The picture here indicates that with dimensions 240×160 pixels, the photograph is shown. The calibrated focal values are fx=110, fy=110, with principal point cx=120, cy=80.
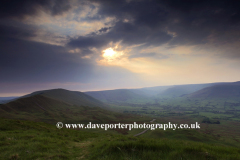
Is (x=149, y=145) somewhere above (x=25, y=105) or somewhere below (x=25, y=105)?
above

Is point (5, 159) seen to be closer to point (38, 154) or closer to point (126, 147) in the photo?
point (38, 154)

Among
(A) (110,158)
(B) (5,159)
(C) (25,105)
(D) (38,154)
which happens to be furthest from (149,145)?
(C) (25,105)

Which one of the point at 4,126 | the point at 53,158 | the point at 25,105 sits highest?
the point at 53,158

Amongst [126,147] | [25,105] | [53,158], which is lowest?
[25,105]

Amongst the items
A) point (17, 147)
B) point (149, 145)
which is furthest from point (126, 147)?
point (17, 147)

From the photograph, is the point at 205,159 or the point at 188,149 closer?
the point at 205,159

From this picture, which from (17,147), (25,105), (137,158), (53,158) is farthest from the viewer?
(25,105)

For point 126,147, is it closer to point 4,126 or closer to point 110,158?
point 110,158

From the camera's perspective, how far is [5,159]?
6648 millimetres

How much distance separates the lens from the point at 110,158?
608cm

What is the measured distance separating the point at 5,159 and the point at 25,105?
648 ft

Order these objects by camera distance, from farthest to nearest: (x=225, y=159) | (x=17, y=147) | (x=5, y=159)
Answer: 1. (x=17, y=147)
2. (x=5, y=159)
3. (x=225, y=159)

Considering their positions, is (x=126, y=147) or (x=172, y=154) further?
Result: (x=126, y=147)

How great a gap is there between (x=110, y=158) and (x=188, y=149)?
485 centimetres
